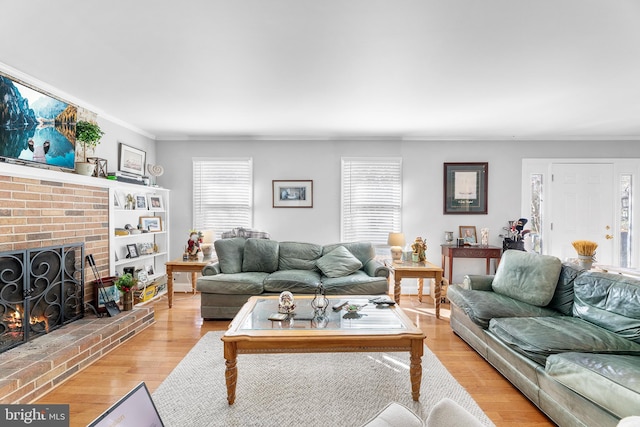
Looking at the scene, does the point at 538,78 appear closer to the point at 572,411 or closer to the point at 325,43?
the point at 325,43

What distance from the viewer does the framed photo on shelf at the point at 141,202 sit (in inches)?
176

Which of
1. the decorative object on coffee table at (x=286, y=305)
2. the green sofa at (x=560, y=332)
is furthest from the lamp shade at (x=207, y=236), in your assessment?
the green sofa at (x=560, y=332)

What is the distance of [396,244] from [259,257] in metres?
1.99

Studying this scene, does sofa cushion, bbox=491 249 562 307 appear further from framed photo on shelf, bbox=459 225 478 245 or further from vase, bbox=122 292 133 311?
vase, bbox=122 292 133 311

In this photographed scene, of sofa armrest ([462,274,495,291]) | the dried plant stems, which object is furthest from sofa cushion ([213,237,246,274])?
the dried plant stems

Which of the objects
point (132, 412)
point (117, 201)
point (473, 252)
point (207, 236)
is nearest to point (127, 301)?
point (117, 201)

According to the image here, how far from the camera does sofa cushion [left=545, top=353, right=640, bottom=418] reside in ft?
4.90

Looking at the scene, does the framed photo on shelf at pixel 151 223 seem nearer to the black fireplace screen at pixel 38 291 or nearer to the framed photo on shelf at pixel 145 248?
the framed photo on shelf at pixel 145 248

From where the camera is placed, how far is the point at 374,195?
16.9ft

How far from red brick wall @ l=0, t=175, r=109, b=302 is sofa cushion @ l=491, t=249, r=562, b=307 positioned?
4367 millimetres

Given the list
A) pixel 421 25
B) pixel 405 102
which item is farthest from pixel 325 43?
pixel 405 102

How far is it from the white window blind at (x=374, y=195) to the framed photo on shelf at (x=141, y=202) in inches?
118

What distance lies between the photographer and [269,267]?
4254mm

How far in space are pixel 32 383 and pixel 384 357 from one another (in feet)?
8.68
